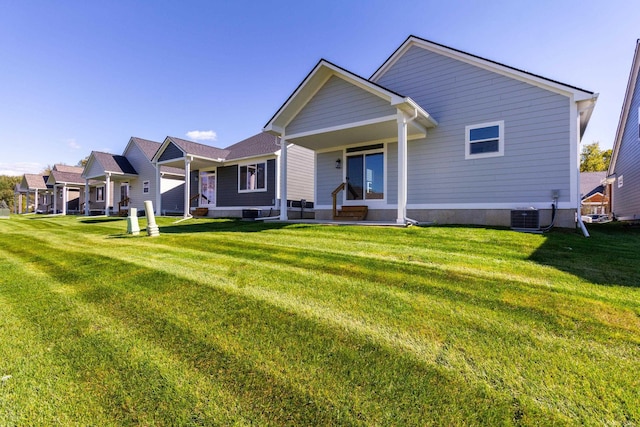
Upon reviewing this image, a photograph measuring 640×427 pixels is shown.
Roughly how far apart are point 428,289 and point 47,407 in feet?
10.3

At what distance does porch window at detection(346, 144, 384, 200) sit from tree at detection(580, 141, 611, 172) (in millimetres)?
42557

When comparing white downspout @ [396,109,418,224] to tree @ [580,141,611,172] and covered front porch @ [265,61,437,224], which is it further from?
tree @ [580,141,611,172]

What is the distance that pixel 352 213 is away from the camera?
10281 mm

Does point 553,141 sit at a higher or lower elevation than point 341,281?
higher

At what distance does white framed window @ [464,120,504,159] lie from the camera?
8531 millimetres

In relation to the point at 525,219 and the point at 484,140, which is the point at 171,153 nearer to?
the point at 484,140

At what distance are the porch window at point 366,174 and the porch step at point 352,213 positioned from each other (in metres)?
0.51

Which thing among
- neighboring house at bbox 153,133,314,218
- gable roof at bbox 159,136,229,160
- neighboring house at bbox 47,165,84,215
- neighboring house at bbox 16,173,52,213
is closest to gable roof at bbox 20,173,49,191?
neighboring house at bbox 16,173,52,213

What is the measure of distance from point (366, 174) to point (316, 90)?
3335 mm

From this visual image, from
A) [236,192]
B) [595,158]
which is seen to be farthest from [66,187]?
[595,158]

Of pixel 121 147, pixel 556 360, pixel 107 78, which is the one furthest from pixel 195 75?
pixel 556 360

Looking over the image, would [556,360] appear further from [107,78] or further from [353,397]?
[107,78]

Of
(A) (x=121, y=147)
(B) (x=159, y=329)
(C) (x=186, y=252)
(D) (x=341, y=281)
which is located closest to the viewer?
(B) (x=159, y=329)

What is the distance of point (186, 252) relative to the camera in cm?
548
